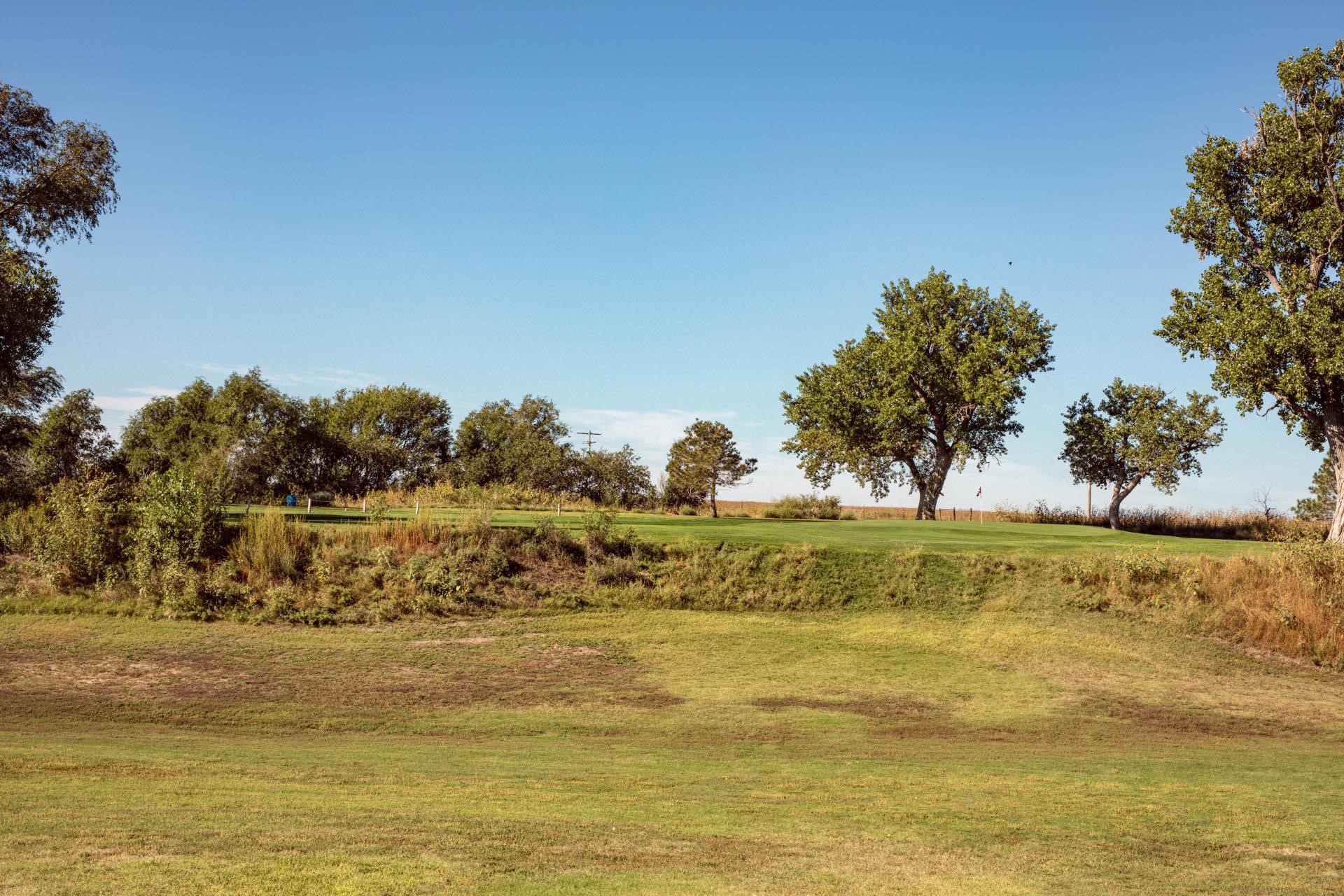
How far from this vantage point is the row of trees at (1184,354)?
33.2 metres

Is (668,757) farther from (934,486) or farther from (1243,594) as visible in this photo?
(934,486)

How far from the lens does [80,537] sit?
23.7 m

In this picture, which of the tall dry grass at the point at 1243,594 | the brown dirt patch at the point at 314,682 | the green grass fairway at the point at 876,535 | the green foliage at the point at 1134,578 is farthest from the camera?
the green grass fairway at the point at 876,535

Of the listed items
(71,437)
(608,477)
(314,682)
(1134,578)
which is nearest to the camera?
(314,682)

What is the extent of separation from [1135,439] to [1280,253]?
72.5 ft

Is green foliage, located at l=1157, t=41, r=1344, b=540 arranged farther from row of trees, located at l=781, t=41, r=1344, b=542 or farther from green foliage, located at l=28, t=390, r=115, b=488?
green foliage, located at l=28, t=390, r=115, b=488

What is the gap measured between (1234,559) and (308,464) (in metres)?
50.6

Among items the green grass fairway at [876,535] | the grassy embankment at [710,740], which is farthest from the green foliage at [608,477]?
the grassy embankment at [710,740]

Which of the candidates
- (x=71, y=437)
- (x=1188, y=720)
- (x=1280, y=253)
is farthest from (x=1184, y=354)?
(x=71, y=437)

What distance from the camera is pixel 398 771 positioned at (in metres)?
11.2

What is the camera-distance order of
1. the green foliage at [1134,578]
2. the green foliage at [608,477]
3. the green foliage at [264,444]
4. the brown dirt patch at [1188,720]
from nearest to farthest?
the brown dirt patch at [1188,720] → the green foliage at [1134,578] → the green foliage at [264,444] → the green foliage at [608,477]

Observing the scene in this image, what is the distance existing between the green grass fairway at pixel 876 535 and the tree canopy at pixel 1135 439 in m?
15.8

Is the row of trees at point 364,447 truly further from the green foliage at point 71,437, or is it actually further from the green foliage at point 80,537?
the green foliage at point 80,537

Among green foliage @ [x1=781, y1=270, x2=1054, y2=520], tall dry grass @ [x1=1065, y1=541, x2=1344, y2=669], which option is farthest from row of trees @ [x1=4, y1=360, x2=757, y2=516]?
tall dry grass @ [x1=1065, y1=541, x2=1344, y2=669]
